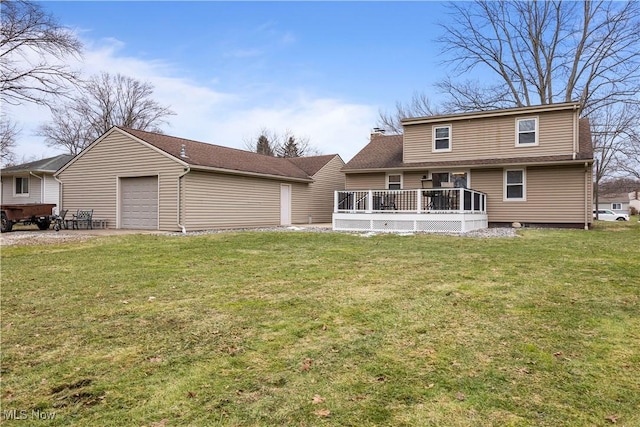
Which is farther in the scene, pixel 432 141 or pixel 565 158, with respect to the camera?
pixel 432 141

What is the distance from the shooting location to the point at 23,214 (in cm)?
1593

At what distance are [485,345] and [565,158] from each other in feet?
46.9

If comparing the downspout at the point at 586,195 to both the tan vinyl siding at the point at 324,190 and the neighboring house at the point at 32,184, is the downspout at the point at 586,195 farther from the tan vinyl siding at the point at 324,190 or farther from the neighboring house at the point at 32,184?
A: the neighboring house at the point at 32,184

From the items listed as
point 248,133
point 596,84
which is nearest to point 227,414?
point 596,84

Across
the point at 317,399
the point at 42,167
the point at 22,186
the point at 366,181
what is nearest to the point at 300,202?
the point at 366,181

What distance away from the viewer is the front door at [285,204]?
2037 cm

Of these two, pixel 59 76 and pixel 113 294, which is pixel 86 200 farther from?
pixel 113 294

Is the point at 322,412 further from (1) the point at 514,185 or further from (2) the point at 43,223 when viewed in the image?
(2) the point at 43,223

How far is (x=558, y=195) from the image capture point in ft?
51.6

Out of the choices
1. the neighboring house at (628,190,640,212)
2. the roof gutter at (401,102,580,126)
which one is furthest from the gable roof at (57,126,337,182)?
the neighboring house at (628,190,640,212)

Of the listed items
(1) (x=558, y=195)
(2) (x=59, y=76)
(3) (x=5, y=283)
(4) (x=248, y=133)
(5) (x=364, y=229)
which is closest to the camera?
(3) (x=5, y=283)

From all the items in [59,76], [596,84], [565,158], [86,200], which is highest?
[596,84]

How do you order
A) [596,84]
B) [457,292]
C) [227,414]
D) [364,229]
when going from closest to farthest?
[227,414]
[457,292]
[364,229]
[596,84]

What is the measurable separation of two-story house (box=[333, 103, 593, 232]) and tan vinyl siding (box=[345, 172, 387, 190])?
0.68m
